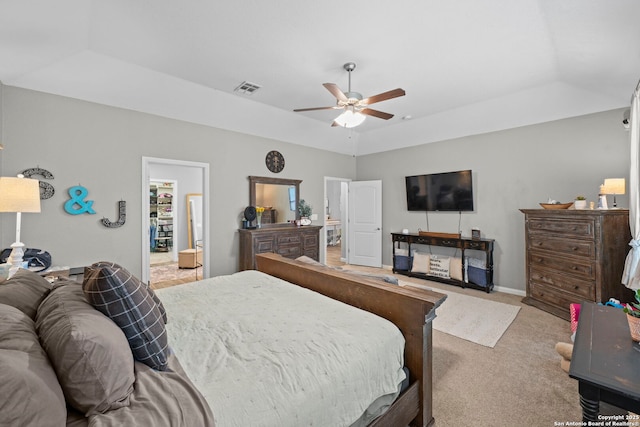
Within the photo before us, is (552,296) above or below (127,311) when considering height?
below

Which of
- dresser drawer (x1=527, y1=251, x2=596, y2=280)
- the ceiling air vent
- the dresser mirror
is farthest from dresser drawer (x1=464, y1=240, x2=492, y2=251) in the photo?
the ceiling air vent

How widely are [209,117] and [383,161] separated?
12.1 feet

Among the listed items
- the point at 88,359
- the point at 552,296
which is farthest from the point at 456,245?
the point at 88,359

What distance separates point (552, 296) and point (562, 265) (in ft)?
1.40

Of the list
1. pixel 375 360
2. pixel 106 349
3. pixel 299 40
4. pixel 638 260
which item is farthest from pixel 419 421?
pixel 299 40

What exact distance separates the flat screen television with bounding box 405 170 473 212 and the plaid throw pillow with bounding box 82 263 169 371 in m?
4.97

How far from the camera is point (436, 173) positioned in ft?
17.3

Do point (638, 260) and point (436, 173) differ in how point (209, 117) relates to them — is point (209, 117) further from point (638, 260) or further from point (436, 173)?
point (638, 260)

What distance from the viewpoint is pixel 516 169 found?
173 inches

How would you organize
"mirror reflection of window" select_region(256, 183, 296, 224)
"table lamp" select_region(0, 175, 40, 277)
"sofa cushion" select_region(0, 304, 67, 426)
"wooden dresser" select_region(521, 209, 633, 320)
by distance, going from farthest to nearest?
1. "mirror reflection of window" select_region(256, 183, 296, 224)
2. "wooden dresser" select_region(521, 209, 633, 320)
3. "table lamp" select_region(0, 175, 40, 277)
4. "sofa cushion" select_region(0, 304, 67, 426)

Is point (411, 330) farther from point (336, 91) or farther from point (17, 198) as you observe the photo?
point (17, 198)

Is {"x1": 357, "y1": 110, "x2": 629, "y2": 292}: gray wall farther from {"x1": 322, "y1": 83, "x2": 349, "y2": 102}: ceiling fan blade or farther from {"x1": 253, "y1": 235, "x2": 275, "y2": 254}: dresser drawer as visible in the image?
{"x1": 322, "y1": 83, "x2": 349, "y2": 102}: ceiling fan blade

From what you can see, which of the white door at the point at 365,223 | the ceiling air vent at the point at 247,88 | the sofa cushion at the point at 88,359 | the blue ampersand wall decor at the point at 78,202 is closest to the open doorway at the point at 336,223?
the white door at the point at 365,223

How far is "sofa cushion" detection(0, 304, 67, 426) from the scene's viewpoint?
2.18 feet
